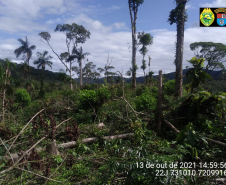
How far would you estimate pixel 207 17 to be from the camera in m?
5.51

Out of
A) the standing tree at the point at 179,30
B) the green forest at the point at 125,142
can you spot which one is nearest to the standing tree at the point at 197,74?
the green forest at the point at 125,142

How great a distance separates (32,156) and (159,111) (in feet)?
9.72

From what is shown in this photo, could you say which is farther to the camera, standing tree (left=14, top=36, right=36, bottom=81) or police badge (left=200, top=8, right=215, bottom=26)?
standing tree (left=14, top=36, right=36, bottom=81)

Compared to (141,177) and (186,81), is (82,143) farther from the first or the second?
(186,81)

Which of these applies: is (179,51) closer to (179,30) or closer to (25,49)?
(179,30)

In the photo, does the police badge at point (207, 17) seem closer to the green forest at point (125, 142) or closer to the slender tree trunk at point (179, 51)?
the green forest at point (125, 142)

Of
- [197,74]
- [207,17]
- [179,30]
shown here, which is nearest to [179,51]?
[179,30]

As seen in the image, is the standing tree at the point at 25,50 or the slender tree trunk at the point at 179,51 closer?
the slender tree trunk at the point at 179,51

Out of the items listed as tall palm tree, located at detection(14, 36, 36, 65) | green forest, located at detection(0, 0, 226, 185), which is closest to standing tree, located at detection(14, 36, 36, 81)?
tall palm tree, located at detection(14, 36, 36, 65)

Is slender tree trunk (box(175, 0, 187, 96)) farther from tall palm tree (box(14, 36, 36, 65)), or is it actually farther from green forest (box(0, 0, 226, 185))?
tall palm tree (box(14, 36, 36, 65))

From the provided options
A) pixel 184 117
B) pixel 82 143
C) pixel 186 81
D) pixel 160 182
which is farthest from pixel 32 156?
pixel 186 81

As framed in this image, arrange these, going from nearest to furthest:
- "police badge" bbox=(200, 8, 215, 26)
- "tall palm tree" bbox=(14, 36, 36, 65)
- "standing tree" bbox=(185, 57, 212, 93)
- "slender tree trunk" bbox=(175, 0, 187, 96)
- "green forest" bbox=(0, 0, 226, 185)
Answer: "green forest" bbox=(0, 0, 226, 185), "standing tree" bbox=(185, 57, 212, 93), "police badge" bbox=(200, 8, 215, 26), "slender tree trunk" bbox=(175, 0, 187, 96), "tall palm tree" bbox=(14, 36, 36, 65)

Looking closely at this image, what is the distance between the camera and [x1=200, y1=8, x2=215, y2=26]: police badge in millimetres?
5465

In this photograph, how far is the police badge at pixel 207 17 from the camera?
5465 millimetres
